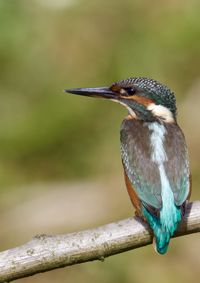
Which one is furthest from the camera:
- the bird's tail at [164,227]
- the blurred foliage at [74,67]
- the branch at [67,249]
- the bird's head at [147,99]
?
the blurred foliage at [74,67]

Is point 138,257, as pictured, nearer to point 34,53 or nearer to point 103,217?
point 103,217

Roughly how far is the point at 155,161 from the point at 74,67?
407 cm

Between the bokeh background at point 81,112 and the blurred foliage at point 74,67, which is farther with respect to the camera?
the blurred foliage at point 74,67

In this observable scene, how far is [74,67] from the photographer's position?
8.07 metres

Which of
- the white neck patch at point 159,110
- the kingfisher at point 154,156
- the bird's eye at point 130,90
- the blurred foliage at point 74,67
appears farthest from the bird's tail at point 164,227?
the blurred foliage at point 74,67

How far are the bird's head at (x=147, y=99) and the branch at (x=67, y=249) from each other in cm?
66

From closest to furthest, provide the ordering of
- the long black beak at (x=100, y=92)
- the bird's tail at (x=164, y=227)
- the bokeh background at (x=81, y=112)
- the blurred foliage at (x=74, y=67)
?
the bird's tail at (x=164, y=227) → the long black beak at (x=100, y=92) → the bokeh background at (x=81, y=112) → the blurred foliage at (x=74, y=67)

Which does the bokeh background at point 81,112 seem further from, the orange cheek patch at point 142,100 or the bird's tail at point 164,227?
the bird's tail at point 164,227

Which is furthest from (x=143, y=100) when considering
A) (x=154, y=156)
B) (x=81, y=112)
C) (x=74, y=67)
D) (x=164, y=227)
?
(x=74, y=67)

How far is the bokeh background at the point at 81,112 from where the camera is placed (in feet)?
20.9

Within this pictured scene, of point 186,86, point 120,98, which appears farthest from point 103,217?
point 120,98

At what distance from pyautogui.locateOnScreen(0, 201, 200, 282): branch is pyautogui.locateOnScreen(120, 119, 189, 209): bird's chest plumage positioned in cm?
20

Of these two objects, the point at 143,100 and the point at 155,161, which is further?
the point at 143,100

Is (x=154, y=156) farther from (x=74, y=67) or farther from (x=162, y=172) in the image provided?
(x=74, y=67)
